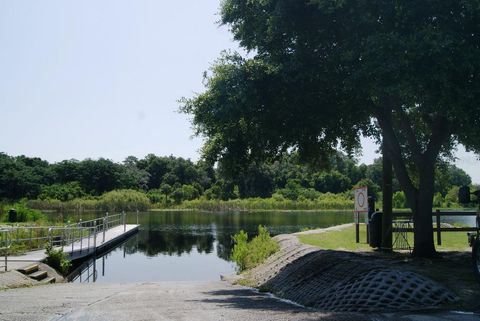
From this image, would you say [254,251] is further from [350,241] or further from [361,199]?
[361,199]

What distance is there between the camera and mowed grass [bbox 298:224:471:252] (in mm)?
18766

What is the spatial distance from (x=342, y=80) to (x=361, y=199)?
279 inches

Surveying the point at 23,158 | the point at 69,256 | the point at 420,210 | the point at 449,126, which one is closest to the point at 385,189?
the point at 420,210

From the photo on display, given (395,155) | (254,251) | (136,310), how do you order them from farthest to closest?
1. (254,251)
2. (395,155)
3. (136,310)

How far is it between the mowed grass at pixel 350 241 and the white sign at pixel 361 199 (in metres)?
1.39

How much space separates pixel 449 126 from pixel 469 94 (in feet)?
12.0

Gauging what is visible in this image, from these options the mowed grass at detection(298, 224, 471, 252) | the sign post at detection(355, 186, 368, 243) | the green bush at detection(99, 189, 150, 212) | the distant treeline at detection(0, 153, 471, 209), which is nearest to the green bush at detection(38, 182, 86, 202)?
the distant treeline at detection(0, 153, 471, 209)

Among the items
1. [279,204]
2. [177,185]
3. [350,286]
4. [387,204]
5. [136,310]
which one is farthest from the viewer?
[177,185]

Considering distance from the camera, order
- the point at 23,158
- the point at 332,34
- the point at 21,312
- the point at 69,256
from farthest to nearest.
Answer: the point at 23,158 → the point at 69,256 → the point at 332,34 → the point at 21,312

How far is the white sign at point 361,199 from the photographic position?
63.2 ft

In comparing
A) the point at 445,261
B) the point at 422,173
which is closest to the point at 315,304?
the point at 445,261

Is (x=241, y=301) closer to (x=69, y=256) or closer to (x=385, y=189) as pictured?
(x=385, y=189)

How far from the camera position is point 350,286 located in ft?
34.8

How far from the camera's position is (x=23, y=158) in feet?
363
